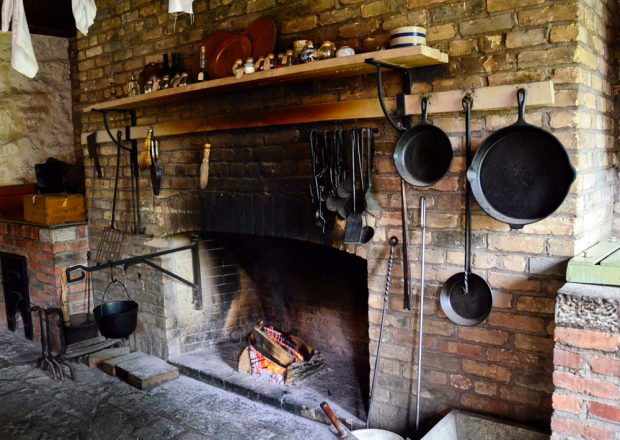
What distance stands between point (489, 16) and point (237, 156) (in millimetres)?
1562

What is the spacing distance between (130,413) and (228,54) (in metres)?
2.07

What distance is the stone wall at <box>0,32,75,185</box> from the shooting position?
5020 millimetres

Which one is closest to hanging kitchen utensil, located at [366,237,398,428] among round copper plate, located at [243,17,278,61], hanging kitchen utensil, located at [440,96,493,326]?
hanging kitchen utensil, located at [440,96,493,326]

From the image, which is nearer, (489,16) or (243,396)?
(489,16)

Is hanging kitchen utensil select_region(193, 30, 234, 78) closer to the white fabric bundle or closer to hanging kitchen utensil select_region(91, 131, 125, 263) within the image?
the white fabric bundle

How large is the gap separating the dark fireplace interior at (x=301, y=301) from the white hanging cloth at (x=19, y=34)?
1543 millimetres

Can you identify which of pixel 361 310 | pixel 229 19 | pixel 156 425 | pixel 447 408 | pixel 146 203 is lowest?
pixel 156 425

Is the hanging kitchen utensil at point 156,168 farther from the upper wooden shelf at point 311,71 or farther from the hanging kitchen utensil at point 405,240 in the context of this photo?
the hanging kitchen utensil at point 405,240

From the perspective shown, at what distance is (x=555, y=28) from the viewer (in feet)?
6.84

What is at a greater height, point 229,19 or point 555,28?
point 229,19

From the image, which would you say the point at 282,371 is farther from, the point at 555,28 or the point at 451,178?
the point at 555,28

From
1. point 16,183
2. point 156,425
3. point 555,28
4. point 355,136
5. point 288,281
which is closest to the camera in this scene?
point 555,28

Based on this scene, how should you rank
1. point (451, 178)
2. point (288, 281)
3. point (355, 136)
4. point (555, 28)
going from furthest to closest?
point (288, 281) → point (355, 136) → point (451, 178) → point (555, 28)

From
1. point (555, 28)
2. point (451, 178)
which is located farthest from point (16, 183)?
point (555, 28)
